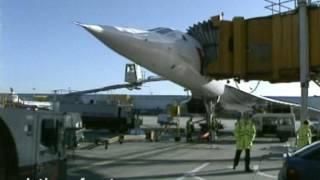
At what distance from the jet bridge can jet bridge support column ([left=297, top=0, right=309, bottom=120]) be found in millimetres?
318

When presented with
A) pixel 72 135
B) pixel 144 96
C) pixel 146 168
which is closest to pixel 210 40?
pixel 146 168

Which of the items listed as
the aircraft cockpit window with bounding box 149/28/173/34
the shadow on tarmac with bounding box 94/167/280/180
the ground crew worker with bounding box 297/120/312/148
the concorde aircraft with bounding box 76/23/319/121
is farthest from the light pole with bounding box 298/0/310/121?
Answer: the aircraft cockpit window with bounding box 149/28/173/34

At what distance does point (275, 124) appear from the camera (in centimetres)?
3856

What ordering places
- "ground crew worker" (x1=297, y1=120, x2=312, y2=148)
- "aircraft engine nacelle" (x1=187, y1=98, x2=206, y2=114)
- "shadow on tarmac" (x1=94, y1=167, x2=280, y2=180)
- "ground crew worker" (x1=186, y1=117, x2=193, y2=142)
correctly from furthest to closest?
"aircraft engine nacelle" (x1=187, y1=98, x2=206, y2=114) → "ground crew worker" (x1=186, y1=117, x2=193, y2=142) → "ground crew worker" (x1=297, y1=120, x2=312, y2=148) → "shadow on tarmac" (x1=94, y1=167, x2=280, y2=180)

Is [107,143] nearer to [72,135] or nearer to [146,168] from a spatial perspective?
[146,168]

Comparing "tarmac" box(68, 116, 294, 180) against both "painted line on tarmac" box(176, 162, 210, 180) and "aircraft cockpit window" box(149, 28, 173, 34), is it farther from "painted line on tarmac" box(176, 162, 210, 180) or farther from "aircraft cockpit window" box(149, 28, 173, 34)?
"aircraft cockpit window" box(149, 28, 173, 34)

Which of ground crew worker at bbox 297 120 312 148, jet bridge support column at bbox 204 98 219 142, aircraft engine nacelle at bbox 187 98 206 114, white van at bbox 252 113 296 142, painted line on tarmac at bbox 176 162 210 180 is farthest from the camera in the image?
white van at bbox 252 113 296 142

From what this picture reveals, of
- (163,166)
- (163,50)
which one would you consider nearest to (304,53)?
(163,50)

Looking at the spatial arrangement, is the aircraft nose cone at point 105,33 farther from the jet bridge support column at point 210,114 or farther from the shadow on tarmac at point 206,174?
the jet bridge support column at point 210,114

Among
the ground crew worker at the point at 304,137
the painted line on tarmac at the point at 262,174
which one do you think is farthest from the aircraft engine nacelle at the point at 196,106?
the ground crew worker at the point at 304,137

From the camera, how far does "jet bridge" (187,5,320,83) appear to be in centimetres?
2091

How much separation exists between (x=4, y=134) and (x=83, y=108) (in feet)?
124

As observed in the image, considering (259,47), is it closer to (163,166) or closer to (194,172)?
(163,166)

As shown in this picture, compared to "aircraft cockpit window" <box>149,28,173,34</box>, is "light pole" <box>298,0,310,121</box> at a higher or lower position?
lower
